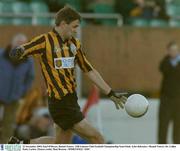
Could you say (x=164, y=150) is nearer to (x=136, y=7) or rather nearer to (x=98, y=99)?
(x=98, y=99)

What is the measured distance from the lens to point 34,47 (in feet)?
26.4

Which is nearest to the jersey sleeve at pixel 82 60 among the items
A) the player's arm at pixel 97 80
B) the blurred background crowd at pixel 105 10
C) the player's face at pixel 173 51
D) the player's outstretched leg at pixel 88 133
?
the player's arm at pixel 97 80

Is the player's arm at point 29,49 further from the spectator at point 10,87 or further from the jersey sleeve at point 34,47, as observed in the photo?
the spectator at point 10,87

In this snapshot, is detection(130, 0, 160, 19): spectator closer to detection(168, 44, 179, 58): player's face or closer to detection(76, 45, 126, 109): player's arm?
detection(168, 44, 179, 58): player's face

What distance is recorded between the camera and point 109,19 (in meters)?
13.9

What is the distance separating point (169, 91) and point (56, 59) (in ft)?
15.0

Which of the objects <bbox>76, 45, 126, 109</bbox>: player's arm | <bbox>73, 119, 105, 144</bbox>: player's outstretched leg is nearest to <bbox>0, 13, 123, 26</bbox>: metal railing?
<bbox>76, 45, 126, 109</bbox>: player's arm

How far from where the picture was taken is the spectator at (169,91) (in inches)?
488

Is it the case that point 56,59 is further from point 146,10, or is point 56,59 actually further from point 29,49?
point 146,10

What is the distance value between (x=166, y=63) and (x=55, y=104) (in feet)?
15.0

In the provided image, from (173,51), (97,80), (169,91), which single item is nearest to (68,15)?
(97,80)

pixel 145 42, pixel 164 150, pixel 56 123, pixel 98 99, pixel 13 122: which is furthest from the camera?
pixel 145 42

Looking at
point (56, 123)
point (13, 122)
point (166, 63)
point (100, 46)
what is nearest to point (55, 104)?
point (56, 123)

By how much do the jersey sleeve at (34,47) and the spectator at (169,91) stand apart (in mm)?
4476
